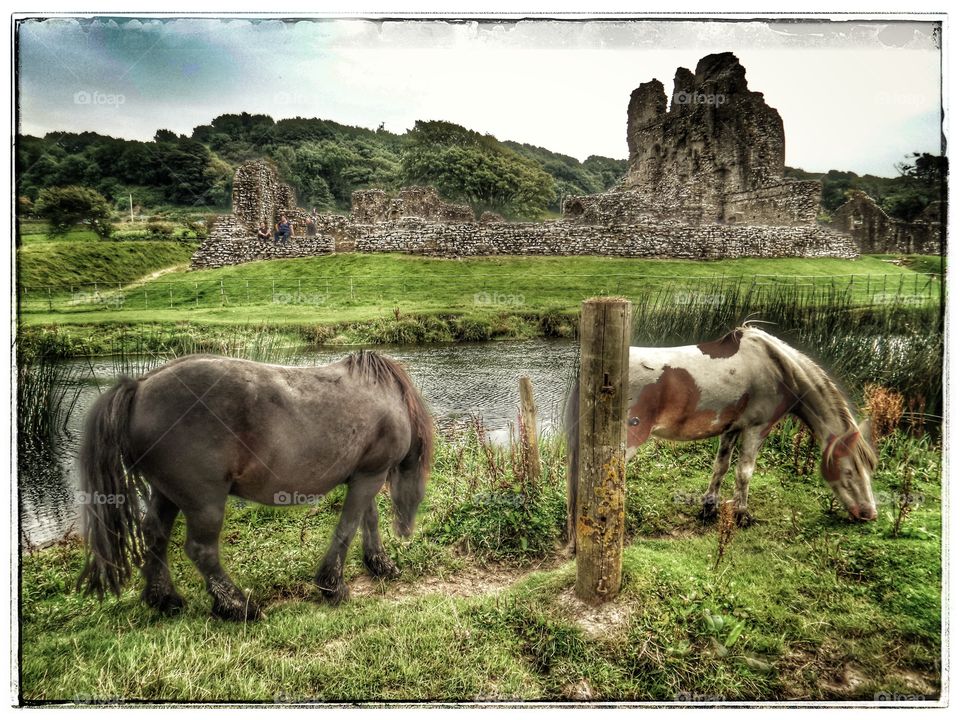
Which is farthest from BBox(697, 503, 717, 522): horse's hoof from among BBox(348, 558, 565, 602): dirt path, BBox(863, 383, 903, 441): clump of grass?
BBox(863, 383, 903, 441): clump of grass

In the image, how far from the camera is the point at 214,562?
9.77 feet

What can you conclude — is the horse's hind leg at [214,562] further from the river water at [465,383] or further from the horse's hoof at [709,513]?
the horse's hoof at [709,513]

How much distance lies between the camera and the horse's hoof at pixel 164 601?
311 cm

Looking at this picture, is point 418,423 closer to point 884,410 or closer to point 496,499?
point 496,499

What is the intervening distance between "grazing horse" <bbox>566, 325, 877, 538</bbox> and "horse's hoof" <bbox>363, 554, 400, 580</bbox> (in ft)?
4.15

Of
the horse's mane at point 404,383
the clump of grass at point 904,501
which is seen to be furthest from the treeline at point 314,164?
the clump of grass at point 904,501

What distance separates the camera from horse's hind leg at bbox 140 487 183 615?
3037mm

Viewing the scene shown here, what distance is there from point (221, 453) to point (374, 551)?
1.25m

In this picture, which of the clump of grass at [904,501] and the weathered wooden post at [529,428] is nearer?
the clump of grass at [904,501]

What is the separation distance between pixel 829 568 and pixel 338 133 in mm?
4538

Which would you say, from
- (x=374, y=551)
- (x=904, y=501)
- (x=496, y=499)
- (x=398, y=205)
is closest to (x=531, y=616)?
(x=496, y=499)

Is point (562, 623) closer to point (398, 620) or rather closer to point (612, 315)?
point (398, 620)

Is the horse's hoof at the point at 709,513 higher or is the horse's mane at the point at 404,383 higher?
→ the horse's mane at the point at 404,383

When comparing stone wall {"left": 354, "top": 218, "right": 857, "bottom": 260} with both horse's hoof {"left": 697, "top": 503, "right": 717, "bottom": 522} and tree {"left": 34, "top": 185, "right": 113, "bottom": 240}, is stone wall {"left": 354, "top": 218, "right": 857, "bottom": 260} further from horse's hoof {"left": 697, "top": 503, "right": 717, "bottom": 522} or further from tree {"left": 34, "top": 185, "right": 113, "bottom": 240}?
horse's hoof {"left": 697, "top": 503, "right": 717, "bottom": 522}
